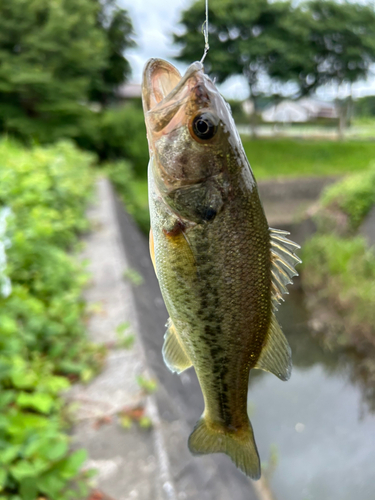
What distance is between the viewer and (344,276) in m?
8.73

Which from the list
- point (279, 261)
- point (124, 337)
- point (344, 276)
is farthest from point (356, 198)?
point (279, 261)

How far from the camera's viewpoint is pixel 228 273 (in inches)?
39.9

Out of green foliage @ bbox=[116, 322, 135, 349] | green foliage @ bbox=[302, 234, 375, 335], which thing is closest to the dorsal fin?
green foliage @ bbox=[116, 322, 135, 349]

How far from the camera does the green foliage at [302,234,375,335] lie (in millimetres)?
7820

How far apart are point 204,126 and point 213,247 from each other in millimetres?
357

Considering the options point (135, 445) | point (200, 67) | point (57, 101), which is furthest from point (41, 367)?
point (57, 101)

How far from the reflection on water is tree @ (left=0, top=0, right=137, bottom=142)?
12.7 meters

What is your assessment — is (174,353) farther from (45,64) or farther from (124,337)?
(45,64)

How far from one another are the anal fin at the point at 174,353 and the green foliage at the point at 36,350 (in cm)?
133

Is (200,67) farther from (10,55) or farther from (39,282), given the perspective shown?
(10,55)

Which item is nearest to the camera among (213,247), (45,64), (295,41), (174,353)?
(213,247)

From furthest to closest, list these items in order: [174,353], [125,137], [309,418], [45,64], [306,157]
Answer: [306,157]
[125,137]
[45,64]
[309,418]
[174,353]

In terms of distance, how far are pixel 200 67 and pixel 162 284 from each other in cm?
64

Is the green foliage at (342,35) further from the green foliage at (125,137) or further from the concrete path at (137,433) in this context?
the concrete path at (137,433)
